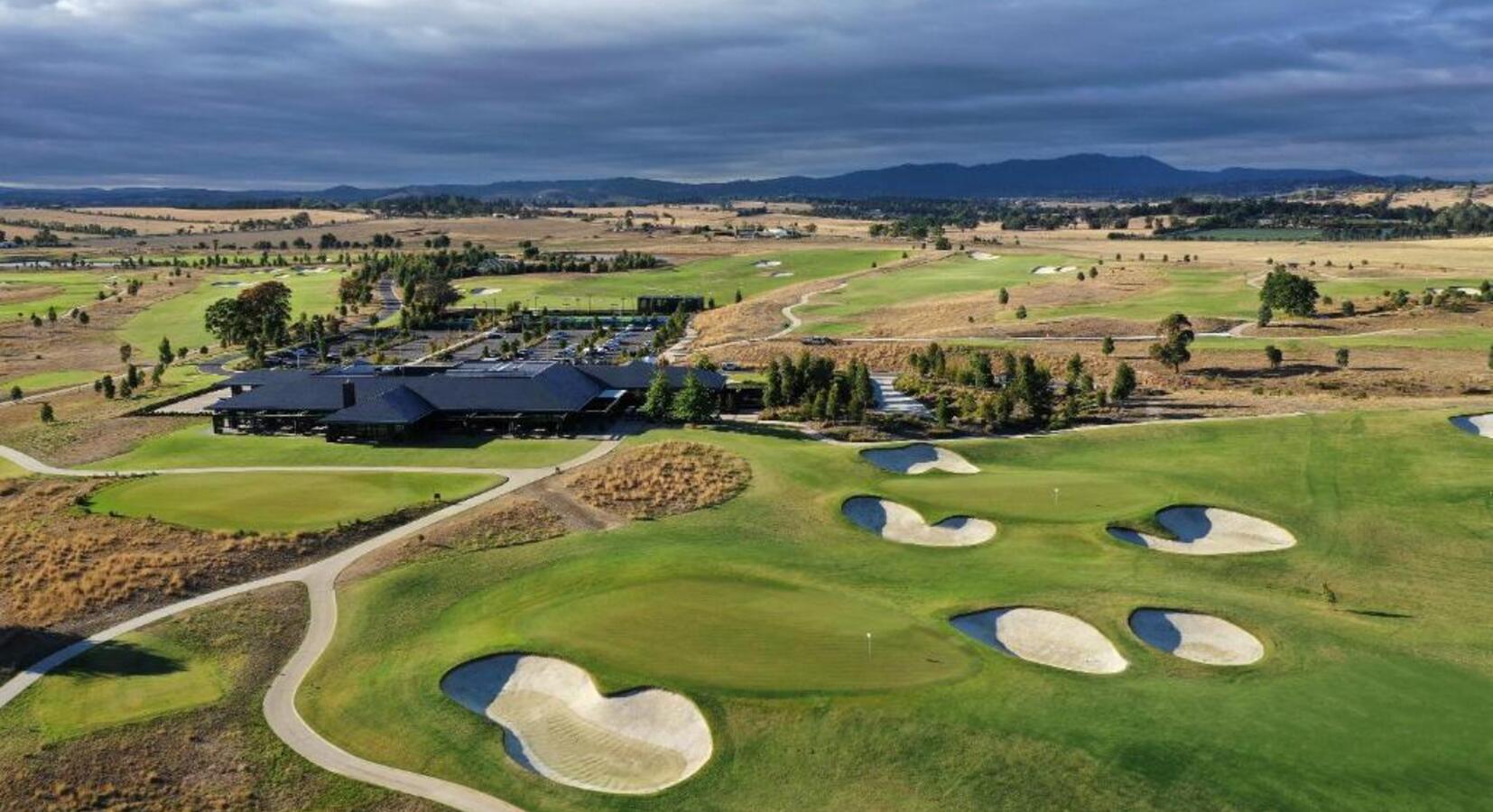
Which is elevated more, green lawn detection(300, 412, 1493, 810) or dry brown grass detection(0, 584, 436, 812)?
green lawn detection(300, 412, 1493, 810)

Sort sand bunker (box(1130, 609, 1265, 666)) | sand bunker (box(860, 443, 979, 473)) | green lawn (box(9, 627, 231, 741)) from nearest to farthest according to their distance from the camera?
1. green lawn (box(9, 627, 231, 741))
2. sand bunker (box(1130, 609, 1265, 666))
3. sand bunker (box(860, 443, 979, 473))

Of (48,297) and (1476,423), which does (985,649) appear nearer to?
(1476,423)

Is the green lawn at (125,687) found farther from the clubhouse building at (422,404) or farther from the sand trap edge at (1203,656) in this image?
the sand trap edge at (1203,656)

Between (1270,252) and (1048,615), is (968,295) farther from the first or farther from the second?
(1048,615)

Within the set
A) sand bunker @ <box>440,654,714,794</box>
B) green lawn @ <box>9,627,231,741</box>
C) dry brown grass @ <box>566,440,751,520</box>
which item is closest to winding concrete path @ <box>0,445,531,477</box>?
dry brown grass @ <box>566,440,751,520</box>

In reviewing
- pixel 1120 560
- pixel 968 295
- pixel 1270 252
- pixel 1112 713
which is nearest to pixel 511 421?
pixel 1120 560

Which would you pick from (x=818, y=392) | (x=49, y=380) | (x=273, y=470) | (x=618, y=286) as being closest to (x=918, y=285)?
(x=618, y=286)

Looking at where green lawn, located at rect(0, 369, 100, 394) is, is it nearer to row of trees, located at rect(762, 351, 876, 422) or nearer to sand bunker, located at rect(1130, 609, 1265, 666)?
row of trees, located at rect(762, 351, 876, 422)
